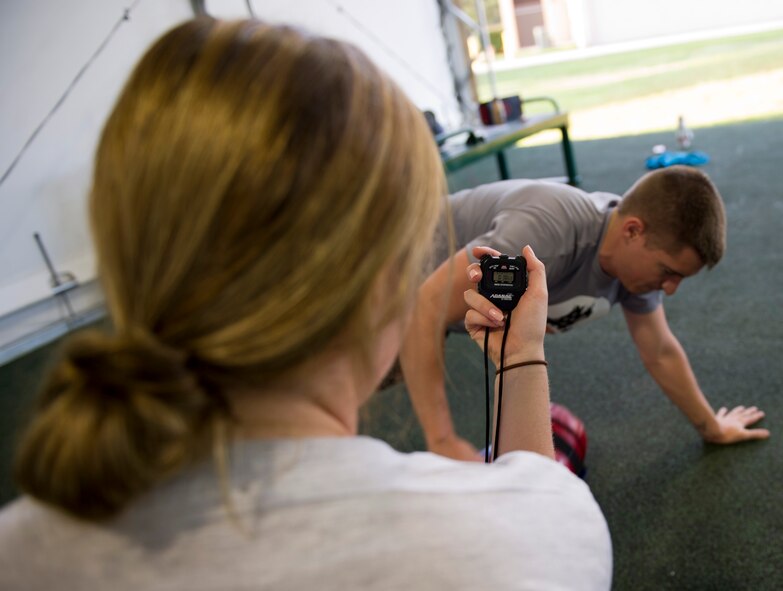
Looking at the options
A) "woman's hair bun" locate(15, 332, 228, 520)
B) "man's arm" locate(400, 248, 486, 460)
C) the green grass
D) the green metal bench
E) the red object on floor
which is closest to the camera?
"woman's hair bun" locate(15, 332, 228, 520)

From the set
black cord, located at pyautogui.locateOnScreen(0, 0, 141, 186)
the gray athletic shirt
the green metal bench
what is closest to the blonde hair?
the gray athletic shirt

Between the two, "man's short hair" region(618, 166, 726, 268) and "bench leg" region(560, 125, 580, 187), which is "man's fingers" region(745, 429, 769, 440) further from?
"bench leg" region(560, 125, 580, 187)

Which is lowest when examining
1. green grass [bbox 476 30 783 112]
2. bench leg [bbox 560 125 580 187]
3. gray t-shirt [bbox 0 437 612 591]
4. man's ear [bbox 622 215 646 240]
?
green grass [bbox 476 30 783 112]

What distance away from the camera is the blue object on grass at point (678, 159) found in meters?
4.16

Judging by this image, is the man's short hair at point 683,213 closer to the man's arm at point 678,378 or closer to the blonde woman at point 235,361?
the man's arm at point 678,378

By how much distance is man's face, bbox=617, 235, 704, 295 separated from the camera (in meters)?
1.49

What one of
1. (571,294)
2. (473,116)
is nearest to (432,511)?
(571,294)

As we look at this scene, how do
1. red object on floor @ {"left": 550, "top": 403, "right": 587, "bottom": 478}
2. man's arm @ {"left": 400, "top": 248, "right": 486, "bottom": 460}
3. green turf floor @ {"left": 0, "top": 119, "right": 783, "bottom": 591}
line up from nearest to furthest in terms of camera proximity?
green turf floor @ {"left": 0, "top": 119, "right": 783, "bottom": 591}
man's arm @ {"left": 400, "top": 248, "right": 486, "bottom": 460}
red object on floor @ {"left": 550, "top": 403, "right": 587, "bottom": 478}

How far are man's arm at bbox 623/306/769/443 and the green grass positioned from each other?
Result: 18.8ft

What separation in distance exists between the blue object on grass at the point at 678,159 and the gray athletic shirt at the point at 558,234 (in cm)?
280

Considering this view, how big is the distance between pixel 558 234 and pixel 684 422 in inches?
28.7

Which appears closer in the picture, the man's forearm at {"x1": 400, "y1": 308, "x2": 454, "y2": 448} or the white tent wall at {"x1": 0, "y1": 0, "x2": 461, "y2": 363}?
the man's forearm at {"x1": 400, "y1": 308, "x2": 454, "y2": 448}

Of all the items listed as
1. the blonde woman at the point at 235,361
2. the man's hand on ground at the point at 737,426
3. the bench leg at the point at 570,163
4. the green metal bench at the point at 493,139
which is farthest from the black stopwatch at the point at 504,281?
the bench leg at the point at 570,163

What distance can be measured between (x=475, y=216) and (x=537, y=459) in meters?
1.20
